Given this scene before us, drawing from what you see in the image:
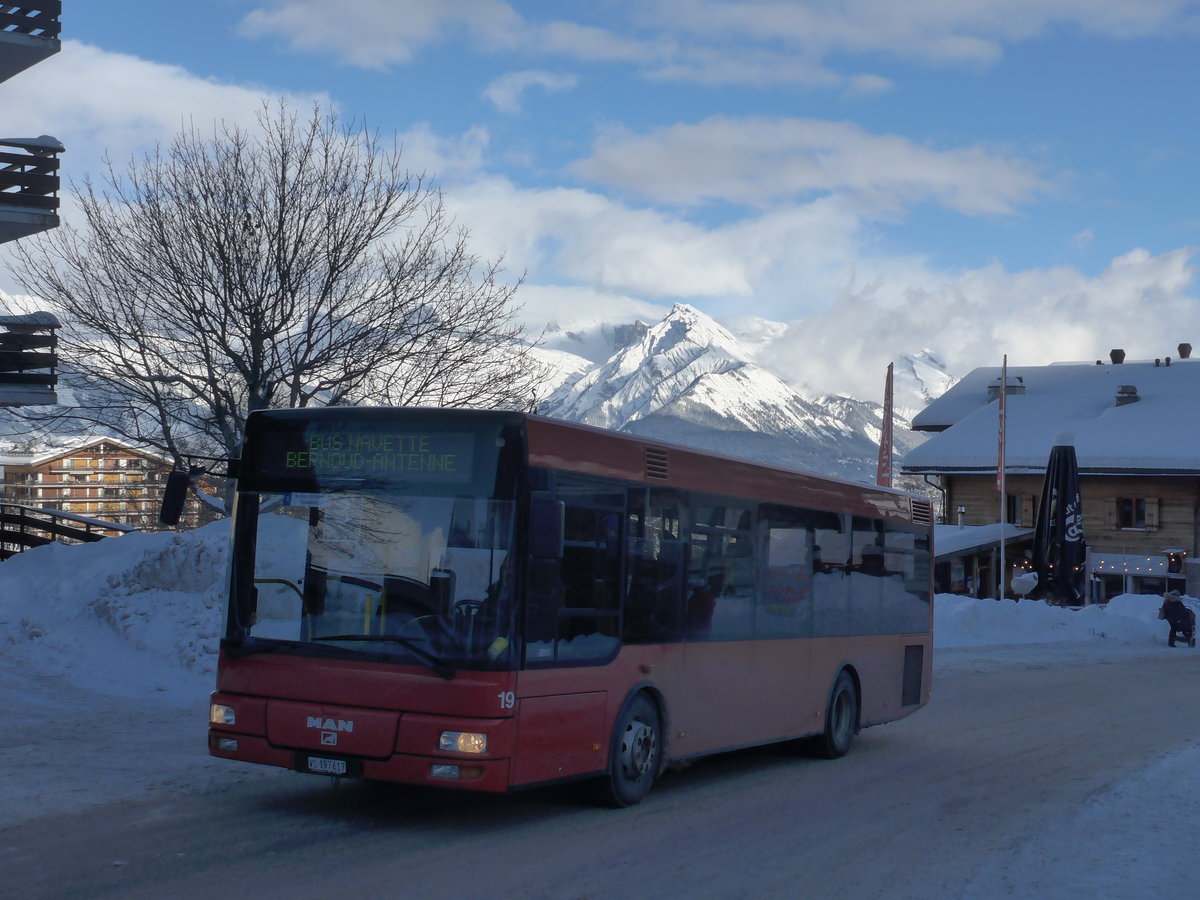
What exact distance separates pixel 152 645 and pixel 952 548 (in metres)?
32.9

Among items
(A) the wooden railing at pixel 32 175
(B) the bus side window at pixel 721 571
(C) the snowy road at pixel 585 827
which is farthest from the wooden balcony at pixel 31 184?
(B) the bus side window at pixel 721 571

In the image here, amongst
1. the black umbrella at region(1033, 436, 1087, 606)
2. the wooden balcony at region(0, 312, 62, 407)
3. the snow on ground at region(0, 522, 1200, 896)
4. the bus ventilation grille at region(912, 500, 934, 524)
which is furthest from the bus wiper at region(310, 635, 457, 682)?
the black umbrella at region(1033, 436, 1087, 606)

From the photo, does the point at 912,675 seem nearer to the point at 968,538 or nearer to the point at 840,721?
the point at 840,721

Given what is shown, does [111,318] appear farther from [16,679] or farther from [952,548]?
[952,548]

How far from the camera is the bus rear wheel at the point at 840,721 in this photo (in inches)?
507

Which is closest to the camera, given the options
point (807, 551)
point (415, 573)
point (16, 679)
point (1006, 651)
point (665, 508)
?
point (415, 573)

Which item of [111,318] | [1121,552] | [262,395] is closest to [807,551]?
[262,395]

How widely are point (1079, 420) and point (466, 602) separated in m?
51.8

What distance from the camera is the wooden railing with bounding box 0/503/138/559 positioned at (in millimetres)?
23766

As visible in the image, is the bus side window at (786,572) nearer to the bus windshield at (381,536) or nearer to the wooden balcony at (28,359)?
the bus windshield at (381,536)

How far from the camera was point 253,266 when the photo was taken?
2450 cm

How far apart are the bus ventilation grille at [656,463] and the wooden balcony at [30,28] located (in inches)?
690

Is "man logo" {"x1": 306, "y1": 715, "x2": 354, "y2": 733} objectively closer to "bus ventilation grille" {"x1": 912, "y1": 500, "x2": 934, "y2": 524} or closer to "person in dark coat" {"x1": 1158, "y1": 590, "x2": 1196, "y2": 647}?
"bus ventilation grille" {"x1": 912, "y1": 500, "x2": 934, "y2": 524}

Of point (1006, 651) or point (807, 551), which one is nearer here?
point (807, 551)
